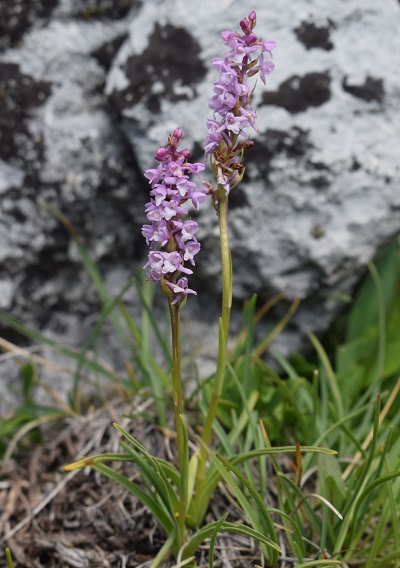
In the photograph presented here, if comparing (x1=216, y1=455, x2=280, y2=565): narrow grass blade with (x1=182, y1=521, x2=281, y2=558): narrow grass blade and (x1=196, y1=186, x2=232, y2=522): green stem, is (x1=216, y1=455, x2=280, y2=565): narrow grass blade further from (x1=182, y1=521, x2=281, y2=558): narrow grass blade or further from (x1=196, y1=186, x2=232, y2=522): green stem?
(x1=196, y1=186, x2=232, y2=522): green stem

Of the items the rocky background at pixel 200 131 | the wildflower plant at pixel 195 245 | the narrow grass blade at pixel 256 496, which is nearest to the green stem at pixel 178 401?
the wildflower plant at pixel 195 245

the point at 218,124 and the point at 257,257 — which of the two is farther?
the point at 257,257

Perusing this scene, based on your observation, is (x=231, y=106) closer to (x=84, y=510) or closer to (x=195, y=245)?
(x=195, y=245)

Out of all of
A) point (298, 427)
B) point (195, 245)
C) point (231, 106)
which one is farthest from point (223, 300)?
point (298, 427)

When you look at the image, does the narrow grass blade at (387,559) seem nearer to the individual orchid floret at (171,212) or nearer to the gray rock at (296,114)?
the individual orchid floret at (171,212)

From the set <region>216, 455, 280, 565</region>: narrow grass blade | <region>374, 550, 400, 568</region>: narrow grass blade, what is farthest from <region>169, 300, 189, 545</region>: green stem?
<region>374, 550, 400, 568</region>: narrow grass blade

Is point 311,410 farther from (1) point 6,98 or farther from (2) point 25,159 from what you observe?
(1) point 6,98

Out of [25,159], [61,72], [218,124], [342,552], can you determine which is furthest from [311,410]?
[61,72]
